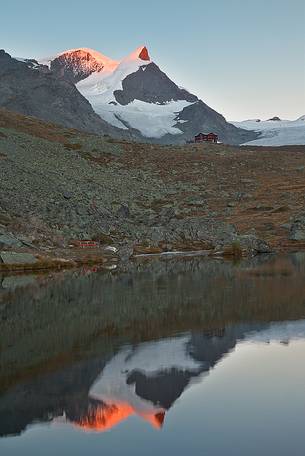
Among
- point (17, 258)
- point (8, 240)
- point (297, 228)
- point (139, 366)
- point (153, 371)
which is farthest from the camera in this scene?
point (297, 228)

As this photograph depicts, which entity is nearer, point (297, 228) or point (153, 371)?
point (153, 371)

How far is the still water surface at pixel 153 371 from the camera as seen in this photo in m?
16.1

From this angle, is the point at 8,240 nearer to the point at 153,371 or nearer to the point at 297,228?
the point at 153,371

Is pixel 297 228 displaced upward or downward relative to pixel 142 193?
downward

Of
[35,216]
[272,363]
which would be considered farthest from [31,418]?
[35,216]

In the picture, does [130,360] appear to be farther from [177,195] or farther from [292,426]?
[177,195]

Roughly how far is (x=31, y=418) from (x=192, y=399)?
16.7ft

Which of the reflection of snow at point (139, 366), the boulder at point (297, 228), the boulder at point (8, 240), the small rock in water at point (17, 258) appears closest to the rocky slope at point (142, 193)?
the boulder at point (297, 228)

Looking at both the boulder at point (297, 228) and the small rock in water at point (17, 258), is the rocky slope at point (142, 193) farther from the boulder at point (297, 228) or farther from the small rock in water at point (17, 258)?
the small rock in water at point (17, 258)

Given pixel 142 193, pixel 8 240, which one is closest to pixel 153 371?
pixel 8 240

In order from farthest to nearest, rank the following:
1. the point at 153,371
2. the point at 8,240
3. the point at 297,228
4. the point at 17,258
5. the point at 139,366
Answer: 1. the point at 297,228
2. the point at 8,240
3. the point at 17,258
4. the point at 139,366
5. the point at 153,371

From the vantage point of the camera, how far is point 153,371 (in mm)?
23156

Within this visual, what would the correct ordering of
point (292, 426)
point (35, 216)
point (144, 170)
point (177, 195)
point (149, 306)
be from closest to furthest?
point (292, 426), point (149, 306), point (35, 216), point (177, 195), point (144, 170)

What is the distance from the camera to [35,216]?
78.4m
